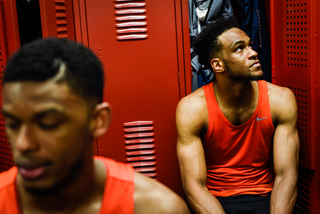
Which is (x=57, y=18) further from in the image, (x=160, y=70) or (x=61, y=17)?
(x=160, y=70)

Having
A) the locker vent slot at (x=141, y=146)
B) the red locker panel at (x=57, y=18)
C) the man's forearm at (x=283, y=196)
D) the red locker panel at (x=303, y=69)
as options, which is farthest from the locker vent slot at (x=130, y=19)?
the man's forearm at (x=283, y=196)

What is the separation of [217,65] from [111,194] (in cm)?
142

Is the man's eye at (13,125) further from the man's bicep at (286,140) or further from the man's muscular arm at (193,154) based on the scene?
the man's bicep at (286,140)

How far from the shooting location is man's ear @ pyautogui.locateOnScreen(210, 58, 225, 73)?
2.29 metres

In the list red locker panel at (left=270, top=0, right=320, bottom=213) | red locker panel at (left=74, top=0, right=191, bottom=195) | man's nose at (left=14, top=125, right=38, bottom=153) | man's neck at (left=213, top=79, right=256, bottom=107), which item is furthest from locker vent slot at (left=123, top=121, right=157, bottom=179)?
man's nose at (left=14, top=125, right=38, bottom=153)

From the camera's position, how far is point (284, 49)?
2.44 m

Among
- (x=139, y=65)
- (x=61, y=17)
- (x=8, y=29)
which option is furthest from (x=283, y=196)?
(x=8, y=29)

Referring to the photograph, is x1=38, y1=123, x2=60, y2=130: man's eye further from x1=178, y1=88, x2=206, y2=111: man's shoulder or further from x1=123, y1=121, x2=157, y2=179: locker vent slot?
x1=123, y1=121, x2=157, y2=179: locker vent slot

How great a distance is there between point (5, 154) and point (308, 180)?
6.18ft

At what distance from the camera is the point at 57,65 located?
93 centimetres

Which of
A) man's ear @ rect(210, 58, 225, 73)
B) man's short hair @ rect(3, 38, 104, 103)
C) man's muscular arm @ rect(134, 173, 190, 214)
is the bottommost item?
man's muscular arm @ rect(134, 173, 190, 214)

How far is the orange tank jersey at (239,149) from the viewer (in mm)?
2145

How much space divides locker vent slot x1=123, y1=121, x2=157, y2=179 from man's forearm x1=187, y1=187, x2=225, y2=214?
1.67 ft

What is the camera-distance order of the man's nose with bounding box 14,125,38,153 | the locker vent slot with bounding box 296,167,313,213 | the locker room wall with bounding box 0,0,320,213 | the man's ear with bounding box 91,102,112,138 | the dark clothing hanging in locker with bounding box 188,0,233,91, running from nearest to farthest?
the man's nose with bounding box 14,125,38,153 < the man's ear with bounding box 91,102,112,138 < the locker room wall with bounding box 0,0,320,213 < the locker vent slot with bounding box 296,167,313,213 < the dark clothing hanging in locker with bounding box 188,0,233,91
